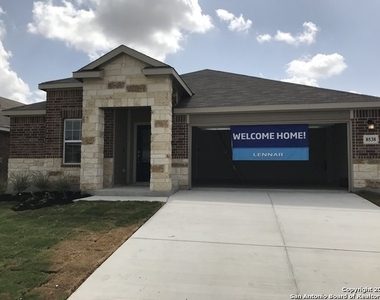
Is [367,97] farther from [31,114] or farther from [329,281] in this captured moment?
[31,114]

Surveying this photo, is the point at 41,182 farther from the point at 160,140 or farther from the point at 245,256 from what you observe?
the point at 245,256

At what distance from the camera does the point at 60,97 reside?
10836mm

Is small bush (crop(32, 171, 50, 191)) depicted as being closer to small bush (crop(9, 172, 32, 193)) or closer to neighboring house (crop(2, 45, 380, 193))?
small bush (crop(9, 172, 32, 193))

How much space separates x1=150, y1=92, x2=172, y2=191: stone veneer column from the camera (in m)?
8.95

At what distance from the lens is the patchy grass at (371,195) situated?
26.0 ft

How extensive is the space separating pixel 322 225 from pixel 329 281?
2565 millimetres

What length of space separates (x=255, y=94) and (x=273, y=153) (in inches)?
96.7

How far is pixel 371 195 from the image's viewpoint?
28.6 feet

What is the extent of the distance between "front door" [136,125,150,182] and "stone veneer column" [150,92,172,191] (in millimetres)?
2663

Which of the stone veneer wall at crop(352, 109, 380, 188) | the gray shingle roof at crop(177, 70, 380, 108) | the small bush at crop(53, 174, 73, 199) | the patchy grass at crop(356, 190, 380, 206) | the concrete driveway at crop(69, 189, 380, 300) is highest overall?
the gray shingle roof at crop(177, 70, 380, 108)

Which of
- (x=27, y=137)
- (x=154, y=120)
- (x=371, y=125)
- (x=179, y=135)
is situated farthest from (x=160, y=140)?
(x=371, y=125)

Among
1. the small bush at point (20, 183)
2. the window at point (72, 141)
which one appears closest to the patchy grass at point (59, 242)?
the small bush at point (20, 183)

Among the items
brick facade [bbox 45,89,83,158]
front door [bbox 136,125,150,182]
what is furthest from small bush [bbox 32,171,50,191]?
front door [bbox 136,125,150,182]

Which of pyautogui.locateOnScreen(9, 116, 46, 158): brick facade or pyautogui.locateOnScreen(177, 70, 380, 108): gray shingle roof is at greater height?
pyautogui.locateOnScreen(177, 70, 380, 108): gray shingle roof
